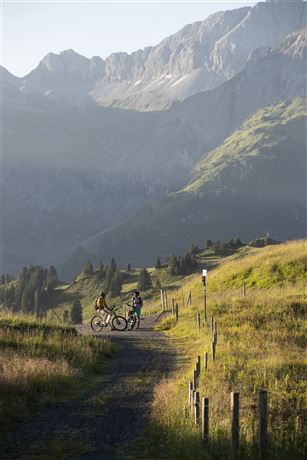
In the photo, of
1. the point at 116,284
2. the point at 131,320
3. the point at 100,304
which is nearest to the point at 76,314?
the point at 116,284

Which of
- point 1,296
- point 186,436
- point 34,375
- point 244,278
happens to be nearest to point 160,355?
point 34,375

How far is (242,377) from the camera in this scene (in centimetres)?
1619

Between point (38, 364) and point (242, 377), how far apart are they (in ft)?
21.9

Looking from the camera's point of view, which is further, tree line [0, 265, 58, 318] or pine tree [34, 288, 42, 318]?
tree line [0, 265, 58, 318]

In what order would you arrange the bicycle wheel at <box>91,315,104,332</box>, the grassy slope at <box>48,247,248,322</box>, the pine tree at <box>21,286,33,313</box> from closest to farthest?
the bicycle wheel at <box>91,315,104,332</box> → the grassy slope at <box>48,247,248,322</box> → the pine tree at <box>21,286,33,313</box>

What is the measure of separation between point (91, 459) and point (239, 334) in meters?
15.2

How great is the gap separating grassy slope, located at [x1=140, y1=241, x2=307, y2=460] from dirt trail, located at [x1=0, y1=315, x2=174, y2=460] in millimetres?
636

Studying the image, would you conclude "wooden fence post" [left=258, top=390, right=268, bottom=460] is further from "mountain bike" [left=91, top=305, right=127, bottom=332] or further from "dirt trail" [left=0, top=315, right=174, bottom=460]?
"mountain bike" [left=91, top=305, right=127, bottom=332]

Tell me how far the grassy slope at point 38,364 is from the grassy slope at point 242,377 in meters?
3.30

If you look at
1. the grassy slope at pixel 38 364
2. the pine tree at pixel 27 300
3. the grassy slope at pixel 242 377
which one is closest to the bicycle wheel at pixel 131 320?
the grassy slope at pixel 242 377

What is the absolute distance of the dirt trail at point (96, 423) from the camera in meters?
11.8

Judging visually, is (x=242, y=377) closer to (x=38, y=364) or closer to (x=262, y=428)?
(x=262, y=428)

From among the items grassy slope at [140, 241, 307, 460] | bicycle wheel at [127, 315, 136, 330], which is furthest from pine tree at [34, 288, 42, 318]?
grassy slope at [140, 241, 307, 460]

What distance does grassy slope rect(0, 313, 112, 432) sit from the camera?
15312 millimetres
